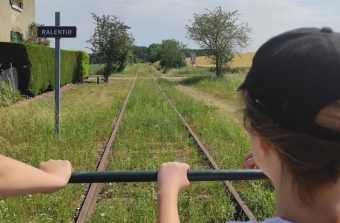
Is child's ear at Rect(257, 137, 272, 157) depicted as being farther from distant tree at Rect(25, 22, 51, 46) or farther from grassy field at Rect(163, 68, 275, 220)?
distant tree at Rect(25, 22, 51, 46)

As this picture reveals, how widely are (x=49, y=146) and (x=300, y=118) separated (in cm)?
892

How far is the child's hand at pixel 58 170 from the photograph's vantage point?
5.64ft

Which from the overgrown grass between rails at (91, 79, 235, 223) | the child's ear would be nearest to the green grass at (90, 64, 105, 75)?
the overgrown grass between rails at (91, 79, 235, 223)

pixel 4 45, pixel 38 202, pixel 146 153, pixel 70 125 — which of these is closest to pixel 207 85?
pixel 4 45

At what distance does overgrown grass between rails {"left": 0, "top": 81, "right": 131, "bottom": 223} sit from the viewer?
5914 millimetres

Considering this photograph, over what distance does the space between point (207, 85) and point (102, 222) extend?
34.9 metres

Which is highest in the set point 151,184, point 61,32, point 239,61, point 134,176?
point 61,32

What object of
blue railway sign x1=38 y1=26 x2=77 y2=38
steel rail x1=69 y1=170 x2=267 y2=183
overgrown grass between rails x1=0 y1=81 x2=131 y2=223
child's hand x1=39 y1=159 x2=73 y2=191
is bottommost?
overgrown grass between rails x1=0 y1=81 x2=131 y2=223

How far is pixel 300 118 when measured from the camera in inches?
51.3

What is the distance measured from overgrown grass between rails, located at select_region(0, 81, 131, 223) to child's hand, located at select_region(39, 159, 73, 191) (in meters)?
3.93

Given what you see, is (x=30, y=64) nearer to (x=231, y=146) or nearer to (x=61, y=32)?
(x=61, y=32)

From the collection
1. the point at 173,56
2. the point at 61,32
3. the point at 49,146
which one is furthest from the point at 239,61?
the point at 49,146

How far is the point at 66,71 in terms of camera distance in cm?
3541

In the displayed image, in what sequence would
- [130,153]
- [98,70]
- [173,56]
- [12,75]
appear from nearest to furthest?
[130,153] < [12,75] < [98,70] < [173,56]
